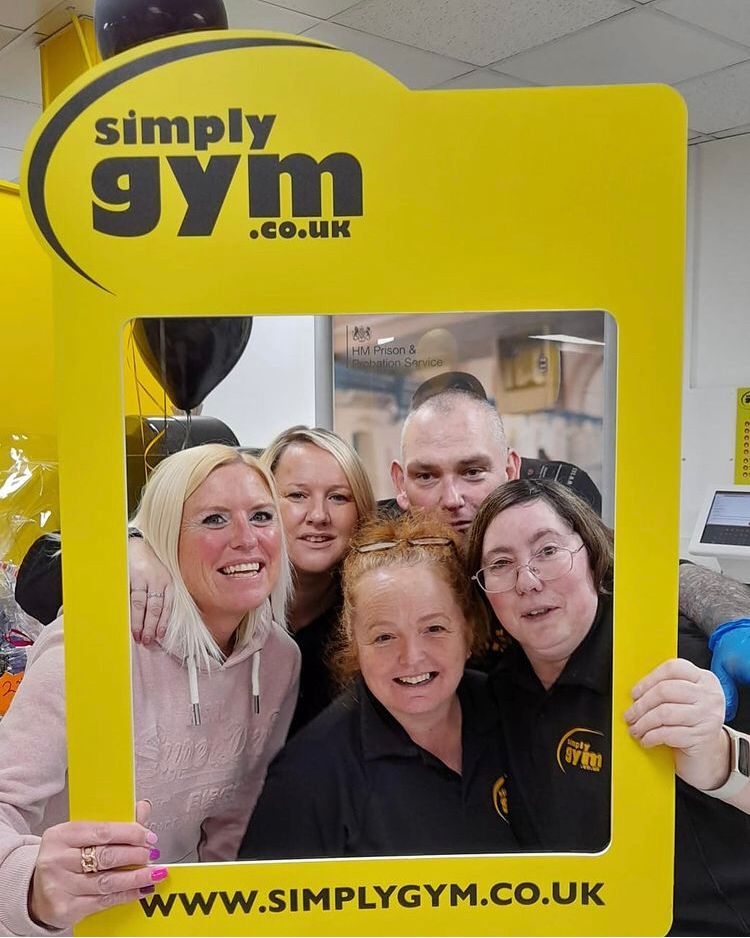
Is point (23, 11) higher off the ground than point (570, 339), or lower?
higher

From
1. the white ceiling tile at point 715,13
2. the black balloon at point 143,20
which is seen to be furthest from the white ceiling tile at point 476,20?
the black balloon at point 143,20

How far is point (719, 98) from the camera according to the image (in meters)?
3.16

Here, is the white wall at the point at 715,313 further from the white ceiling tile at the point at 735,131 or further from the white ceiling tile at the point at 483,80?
the white ceiling tile at the point at 483,80

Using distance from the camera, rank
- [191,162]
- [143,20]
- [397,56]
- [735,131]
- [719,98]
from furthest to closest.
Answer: [735,131] → [719,98] → [397,56] → [143,20] → [191,162]

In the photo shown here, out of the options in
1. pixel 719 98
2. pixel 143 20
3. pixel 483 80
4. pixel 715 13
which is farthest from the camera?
pixel 719 98

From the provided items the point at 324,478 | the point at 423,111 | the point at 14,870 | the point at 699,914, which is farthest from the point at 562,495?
the point at 699,914

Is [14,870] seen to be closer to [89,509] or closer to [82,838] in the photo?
[82,838]

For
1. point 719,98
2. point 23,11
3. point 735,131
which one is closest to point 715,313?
point 735,131

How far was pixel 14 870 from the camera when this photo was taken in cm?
89

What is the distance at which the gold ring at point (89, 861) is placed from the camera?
2.75 feet

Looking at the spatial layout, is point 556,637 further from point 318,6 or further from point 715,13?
point 715,13

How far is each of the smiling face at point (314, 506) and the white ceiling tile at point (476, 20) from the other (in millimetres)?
2097

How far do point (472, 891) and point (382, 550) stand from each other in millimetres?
370

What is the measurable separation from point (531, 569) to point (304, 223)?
1.41 feet
